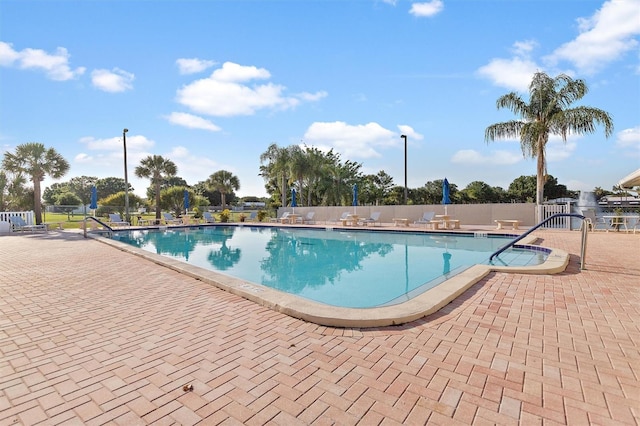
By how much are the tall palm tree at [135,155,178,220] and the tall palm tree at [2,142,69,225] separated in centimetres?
525

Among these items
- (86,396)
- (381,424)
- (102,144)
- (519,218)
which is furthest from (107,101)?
(519,218)

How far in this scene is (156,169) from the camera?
25.1 meters

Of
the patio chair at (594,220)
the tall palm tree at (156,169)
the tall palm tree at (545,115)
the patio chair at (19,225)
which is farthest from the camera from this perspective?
the tall palm tree at (156,169)

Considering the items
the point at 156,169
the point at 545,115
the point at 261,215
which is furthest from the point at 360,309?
the point at 156,169

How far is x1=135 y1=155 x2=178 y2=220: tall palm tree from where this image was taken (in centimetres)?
2467

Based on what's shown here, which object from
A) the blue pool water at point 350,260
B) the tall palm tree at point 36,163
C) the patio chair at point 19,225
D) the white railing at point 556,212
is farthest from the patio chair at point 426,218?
the tall palm tree at point 36,163

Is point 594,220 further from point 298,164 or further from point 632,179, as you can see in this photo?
point 298,164

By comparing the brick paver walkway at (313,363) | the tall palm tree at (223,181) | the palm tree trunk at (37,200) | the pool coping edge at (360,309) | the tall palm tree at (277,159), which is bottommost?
the brick paver walkway at (313,363)

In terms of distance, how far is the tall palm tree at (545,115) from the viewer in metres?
14.0

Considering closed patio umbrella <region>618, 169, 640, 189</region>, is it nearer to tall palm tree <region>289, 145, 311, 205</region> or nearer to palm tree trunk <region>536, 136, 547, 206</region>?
palm tree trunk <region>536, 136, 547, 206</region>

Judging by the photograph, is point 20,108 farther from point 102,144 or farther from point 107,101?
point 102,144

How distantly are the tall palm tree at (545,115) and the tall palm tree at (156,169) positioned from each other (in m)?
23.5

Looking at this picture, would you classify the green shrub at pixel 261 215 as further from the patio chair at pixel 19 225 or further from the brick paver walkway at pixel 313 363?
the brick paver walkway at pixel 313 363

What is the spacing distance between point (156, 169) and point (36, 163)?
7322 mm
